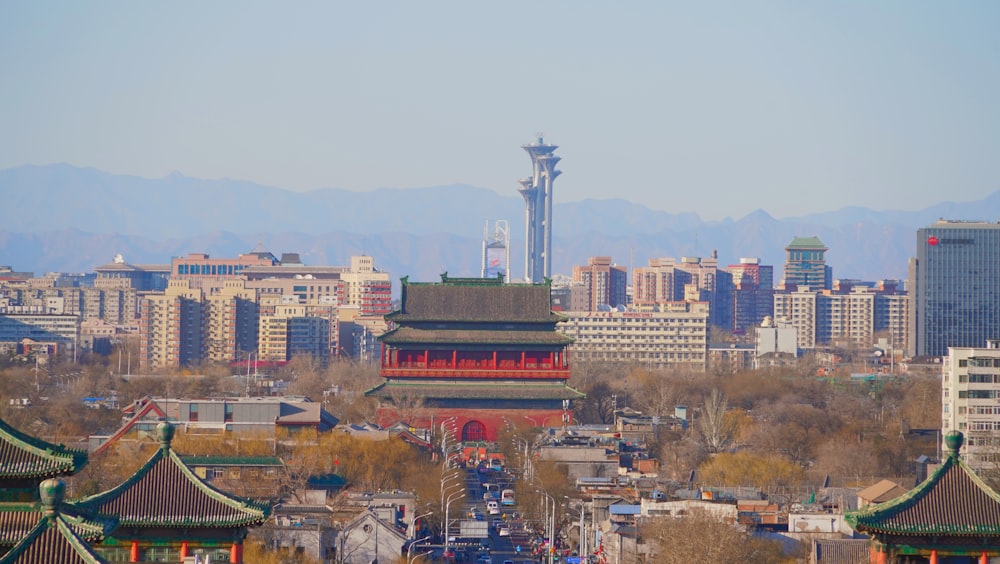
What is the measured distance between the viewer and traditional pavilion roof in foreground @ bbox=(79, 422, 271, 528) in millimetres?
35062

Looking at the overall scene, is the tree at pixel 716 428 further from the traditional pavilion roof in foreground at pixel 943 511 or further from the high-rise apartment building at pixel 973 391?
the traditional pavilion roof in foreground at pixel 943 511

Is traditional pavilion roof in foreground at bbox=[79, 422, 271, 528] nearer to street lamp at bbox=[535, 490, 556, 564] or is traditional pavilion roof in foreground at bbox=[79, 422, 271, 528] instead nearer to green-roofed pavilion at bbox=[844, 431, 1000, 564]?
green-roofed pavilion at bbox=[844, 431, 1000, 564]

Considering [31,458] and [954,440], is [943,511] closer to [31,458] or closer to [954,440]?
[954,440]

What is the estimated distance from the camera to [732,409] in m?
133

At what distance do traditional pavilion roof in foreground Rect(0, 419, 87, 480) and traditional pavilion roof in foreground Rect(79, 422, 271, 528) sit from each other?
9.84 ft

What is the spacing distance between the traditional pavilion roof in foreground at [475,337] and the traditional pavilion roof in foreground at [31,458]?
8556cm

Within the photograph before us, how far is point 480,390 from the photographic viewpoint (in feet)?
384

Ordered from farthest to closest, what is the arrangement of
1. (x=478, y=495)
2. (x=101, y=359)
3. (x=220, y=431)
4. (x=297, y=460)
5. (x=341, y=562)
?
(x=101, y=359)
(x=220, y=431)
(x=478, y=495)
(x=297, y=460)
(x=341, y=562)

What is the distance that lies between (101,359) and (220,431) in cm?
9989

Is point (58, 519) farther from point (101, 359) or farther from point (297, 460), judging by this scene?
point (101, 359)

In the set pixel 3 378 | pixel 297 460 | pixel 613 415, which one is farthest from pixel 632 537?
pixel 3 378

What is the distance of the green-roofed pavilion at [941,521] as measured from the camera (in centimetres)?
3391

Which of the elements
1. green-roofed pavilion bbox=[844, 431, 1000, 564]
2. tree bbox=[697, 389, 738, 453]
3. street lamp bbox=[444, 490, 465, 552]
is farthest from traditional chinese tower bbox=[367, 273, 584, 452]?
green-roofed pavilion bbox=[844, 431, 1000, 564]

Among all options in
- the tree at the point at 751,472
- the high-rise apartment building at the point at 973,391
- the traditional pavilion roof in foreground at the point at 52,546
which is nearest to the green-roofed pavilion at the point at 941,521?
the traditional pavilion roof in foreground at the point at 52,546
